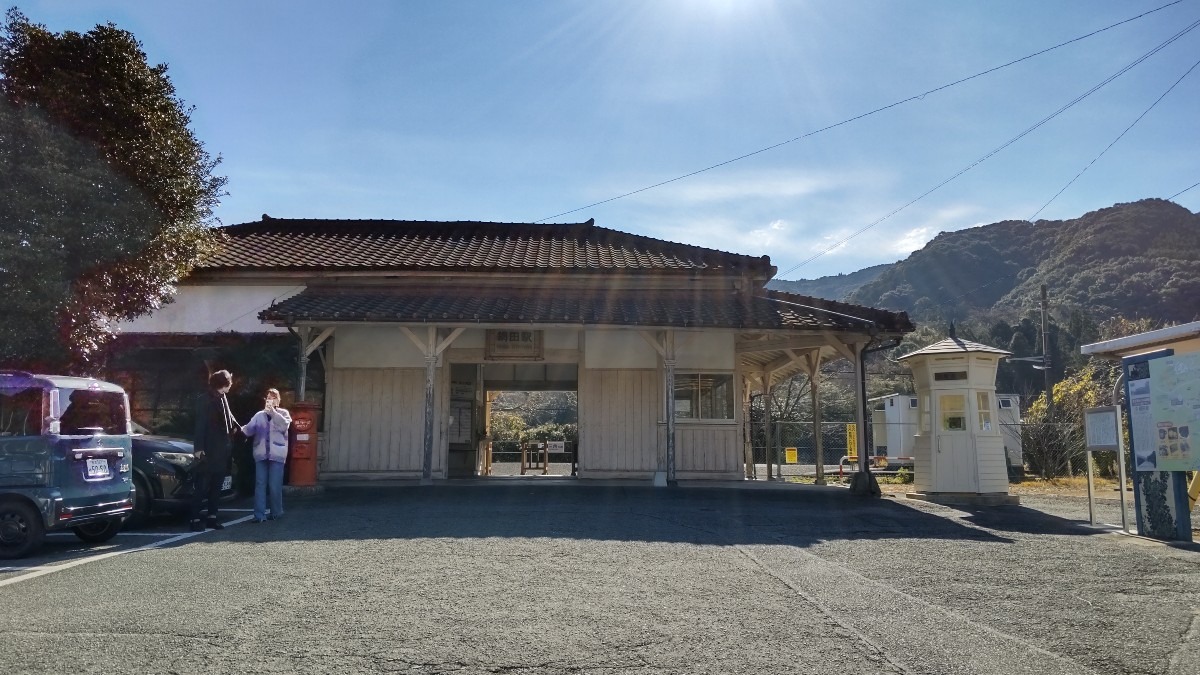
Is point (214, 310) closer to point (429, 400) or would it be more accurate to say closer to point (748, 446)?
point (429, 400)

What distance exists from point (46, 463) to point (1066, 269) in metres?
89.3

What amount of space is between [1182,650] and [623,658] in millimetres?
3139

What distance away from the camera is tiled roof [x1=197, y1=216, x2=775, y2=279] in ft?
52.7

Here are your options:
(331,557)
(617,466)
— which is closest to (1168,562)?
(331,557)

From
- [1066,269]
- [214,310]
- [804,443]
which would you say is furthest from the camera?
[1066,269]

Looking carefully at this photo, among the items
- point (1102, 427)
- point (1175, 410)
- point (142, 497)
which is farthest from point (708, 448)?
point (142, 497)

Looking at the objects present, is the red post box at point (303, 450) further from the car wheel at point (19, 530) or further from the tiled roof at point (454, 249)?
the car wheel at point (19, 530)

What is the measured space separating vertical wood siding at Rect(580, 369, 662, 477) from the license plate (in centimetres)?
854

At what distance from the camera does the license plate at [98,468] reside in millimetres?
7746

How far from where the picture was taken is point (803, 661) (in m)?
4.27

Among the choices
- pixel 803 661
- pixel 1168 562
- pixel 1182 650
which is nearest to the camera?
pixel 803 661

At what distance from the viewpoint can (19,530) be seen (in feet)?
24.1

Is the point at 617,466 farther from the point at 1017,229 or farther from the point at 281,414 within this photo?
the point at 1017,229

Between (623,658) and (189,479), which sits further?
(189,479)
